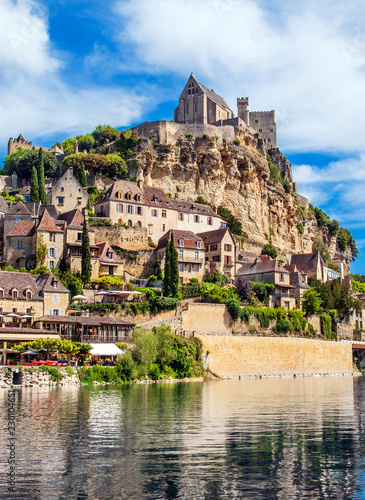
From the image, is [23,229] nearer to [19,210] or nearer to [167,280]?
[19,210]

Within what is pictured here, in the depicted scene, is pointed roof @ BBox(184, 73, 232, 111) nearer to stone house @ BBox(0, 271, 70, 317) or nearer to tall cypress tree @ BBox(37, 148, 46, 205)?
tall cypress tree @ BBox(37, 148, 46, 205)

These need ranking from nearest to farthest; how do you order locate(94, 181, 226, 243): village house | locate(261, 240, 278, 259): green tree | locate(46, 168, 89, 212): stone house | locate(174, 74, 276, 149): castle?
locate(94, 181, 226, 243): village house → locate(46, 168, 89, 212): stone house → locate(261, 240, 278, 259): green tree → locate(174, 74, 276, 149): castle

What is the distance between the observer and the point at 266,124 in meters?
121

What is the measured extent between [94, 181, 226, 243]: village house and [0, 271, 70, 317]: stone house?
1794 centimetres

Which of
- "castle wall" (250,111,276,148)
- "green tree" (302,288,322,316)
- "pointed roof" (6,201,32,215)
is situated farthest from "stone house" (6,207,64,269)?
"castle wall" (250,111,276,148)

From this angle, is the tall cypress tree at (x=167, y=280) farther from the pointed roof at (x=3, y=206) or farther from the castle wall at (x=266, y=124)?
the castle wall at (x=266, y=124)

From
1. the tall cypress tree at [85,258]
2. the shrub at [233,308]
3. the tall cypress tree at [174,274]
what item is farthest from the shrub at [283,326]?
the tall cypress tree at [85,258]

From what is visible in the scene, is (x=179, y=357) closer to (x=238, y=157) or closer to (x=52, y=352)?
(x=52, y=352)

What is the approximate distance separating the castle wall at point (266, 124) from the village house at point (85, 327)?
78.4 m

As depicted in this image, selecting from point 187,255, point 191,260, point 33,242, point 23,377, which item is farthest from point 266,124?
point 23,377

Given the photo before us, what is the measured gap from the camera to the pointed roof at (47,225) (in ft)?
196

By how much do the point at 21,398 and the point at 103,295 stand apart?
2391cm

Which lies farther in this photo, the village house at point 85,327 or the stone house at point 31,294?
the stone house at point 31,294

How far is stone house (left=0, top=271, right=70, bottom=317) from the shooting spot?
49.7 m
